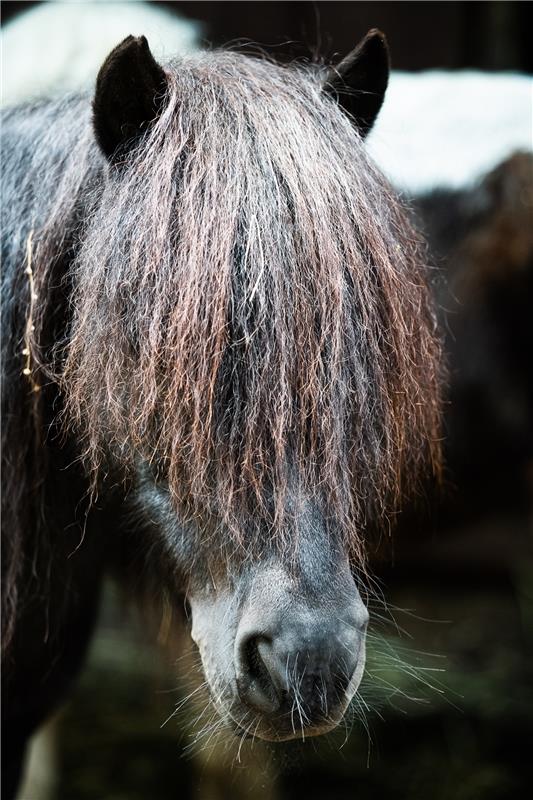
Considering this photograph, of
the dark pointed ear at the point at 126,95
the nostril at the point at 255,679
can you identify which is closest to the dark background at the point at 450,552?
the nostril at the point at 255,679

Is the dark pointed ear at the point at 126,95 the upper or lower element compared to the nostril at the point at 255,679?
upper

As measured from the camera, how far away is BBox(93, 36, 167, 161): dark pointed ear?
1110mm

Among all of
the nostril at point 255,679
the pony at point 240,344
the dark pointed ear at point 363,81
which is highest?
the dark pointed ear at point 363,81

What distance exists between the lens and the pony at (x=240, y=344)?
1030 mm

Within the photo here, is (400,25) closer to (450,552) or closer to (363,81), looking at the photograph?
(363,81)

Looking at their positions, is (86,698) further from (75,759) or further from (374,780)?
(374,780)

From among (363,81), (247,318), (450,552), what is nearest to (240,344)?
(247,318)

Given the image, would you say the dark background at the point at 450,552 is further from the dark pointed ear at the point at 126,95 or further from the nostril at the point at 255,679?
the dark pointed ear at the point at 126,95

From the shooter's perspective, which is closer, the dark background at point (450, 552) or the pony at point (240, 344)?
the pony at point (240, 344)

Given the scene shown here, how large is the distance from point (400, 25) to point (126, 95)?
6.72 feet

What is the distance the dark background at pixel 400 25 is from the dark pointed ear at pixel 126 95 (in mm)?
1725

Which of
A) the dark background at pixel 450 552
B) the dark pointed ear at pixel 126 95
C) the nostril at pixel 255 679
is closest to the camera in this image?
the nostril at pixel 255 679

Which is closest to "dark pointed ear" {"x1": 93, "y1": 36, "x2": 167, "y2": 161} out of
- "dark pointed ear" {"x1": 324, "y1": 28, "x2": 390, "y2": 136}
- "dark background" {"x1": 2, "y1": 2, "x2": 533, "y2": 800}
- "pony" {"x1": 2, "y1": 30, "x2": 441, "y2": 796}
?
"pony" {"x1": 2, "y1": 30, "x2": 441, "y2": 796}

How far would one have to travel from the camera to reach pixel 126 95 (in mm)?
1163
